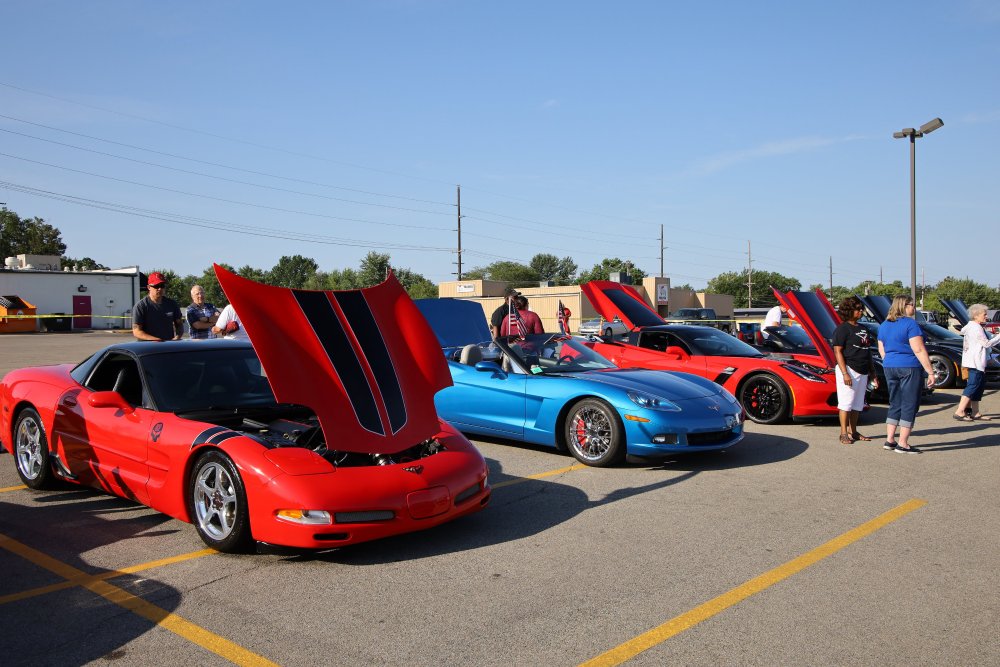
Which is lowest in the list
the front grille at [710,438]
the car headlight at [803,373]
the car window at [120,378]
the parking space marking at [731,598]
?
the parking space marking at [731,598]

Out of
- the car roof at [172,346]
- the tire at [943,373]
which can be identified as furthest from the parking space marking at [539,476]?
the tire at [943,373]

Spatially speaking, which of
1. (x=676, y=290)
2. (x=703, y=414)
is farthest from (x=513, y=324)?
(x=676, y=290)

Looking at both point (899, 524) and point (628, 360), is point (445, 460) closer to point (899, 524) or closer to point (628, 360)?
point (899, 524)

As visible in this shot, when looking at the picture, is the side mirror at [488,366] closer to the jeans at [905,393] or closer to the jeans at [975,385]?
the jeans at [905,393]

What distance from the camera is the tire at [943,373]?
50.0 ft

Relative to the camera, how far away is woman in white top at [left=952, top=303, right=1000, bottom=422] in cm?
1045

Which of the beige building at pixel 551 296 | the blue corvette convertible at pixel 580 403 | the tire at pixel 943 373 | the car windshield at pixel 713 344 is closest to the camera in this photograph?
the blue corvette convertible at pixel 580 403

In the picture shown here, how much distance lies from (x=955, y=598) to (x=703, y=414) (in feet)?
11.0

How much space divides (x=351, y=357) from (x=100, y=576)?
76.4 inches

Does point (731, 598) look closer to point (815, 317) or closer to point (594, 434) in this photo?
point (594, 434)

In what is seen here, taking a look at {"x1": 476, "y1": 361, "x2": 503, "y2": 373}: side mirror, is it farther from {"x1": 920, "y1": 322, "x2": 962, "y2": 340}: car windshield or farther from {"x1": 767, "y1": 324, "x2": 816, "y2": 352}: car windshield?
{"x1": 920, "y1": 322, "x2": 962, "y2": 340}: car windshield

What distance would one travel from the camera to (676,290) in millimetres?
64188

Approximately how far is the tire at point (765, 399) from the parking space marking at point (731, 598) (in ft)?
14.5

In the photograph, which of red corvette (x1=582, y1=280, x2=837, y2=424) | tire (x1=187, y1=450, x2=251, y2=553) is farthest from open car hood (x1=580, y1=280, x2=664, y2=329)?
tire (x1=187, y1=450, x2=251, y2=553)
